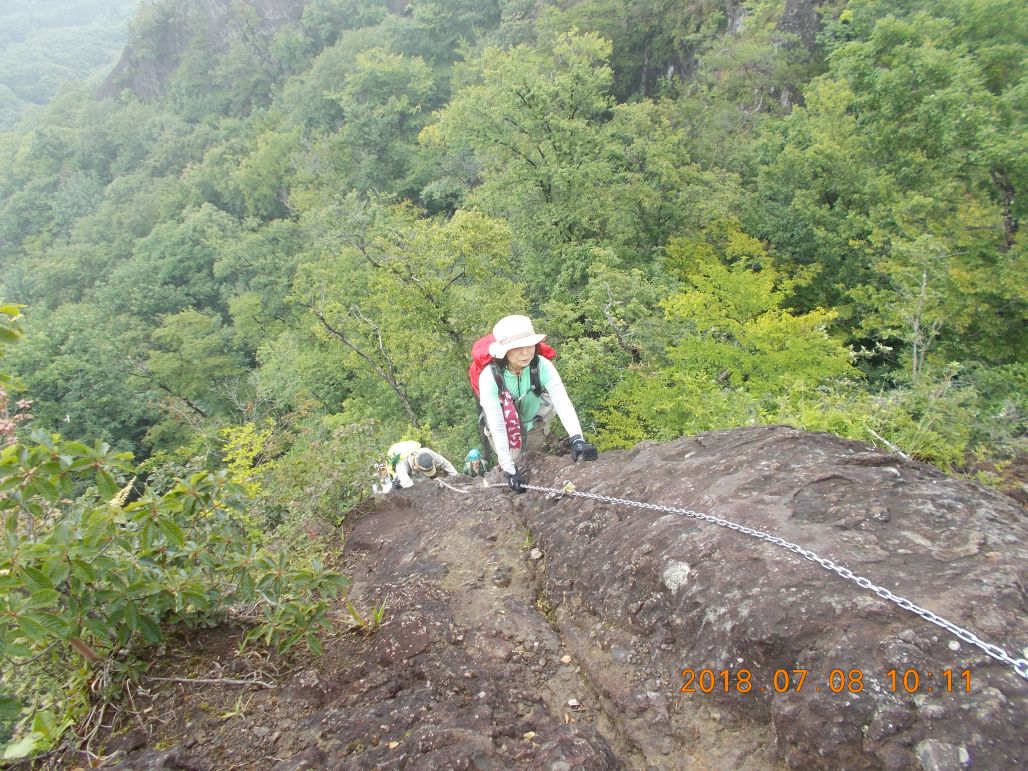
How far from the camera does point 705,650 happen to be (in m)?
2.68

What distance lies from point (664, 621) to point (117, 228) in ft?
186

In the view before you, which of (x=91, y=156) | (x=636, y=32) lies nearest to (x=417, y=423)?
(x=636, y=32)

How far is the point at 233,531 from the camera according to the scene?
3.10 metres

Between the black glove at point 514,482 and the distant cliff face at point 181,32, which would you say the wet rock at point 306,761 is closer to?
the black glove at point 514,482

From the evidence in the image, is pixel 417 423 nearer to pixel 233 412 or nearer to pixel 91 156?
pixel 233 412

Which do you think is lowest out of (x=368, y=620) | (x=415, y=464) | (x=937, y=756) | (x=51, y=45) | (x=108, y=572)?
(x=415, y=464)

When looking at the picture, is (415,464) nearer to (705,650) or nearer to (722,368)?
(722,368)

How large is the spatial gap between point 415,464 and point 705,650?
5.45 m

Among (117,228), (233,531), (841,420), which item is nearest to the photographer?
(233,531)

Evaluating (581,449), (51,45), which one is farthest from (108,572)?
(51,45)

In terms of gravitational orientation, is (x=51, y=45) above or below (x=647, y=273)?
above

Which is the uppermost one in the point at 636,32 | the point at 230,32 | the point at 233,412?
the point at 230,32

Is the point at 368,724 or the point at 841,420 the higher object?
the point at 368,724

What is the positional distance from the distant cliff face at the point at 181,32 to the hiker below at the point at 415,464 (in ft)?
229
